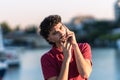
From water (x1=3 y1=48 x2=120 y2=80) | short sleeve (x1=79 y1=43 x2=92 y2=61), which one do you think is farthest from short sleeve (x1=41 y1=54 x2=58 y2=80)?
water (x1=3 y1=48 x2=120 y2=80)

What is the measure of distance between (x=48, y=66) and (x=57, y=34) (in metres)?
0.15

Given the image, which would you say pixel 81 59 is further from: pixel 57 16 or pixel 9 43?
pixel 9 43

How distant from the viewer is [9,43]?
1886 inches

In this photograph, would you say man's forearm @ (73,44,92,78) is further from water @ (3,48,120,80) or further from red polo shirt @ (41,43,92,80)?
water @ (3,48,120,80)

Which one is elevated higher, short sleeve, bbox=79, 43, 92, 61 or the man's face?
the man's face

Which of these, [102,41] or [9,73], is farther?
[102,41]

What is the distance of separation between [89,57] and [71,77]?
11cm

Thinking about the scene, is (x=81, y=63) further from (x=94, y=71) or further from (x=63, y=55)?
(x=94, y=71)

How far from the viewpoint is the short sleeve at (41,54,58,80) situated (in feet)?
7.95

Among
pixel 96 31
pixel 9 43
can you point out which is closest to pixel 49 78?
pixel 9 43

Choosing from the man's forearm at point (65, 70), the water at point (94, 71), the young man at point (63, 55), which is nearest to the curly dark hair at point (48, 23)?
the young man at point (63, 55)

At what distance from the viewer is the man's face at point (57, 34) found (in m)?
2.35

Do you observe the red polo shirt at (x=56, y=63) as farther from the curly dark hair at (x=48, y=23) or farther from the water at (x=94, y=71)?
the water at (x=94, y=71)

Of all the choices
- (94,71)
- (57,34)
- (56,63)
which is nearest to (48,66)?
(56,63)
